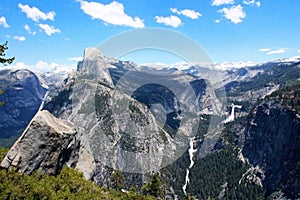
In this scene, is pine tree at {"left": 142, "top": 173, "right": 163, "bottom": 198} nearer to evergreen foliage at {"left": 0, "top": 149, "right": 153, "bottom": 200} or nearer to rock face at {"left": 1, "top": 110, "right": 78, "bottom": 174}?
evergreen foliage at {"left": 0, "top": 149, "right": 153, "bottom": 200}

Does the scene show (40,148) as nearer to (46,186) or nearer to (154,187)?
(46,186)

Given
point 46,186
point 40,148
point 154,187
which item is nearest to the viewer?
point 46,186

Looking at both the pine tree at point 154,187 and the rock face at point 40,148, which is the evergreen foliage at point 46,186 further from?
the pine tree at point 154,187

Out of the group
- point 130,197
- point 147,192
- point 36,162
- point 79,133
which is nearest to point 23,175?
point 36,162

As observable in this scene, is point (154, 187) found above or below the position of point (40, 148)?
below

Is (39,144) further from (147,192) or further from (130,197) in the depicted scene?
(147,192)

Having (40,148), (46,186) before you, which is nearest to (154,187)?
(40,148)

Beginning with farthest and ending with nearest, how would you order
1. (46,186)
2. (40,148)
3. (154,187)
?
(154,187) < (40,148) < (46,186)

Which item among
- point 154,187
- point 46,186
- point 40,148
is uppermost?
point 40,148

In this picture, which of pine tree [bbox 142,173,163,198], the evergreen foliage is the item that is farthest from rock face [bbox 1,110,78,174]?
pine tree [bbox 142,173,163,198]
